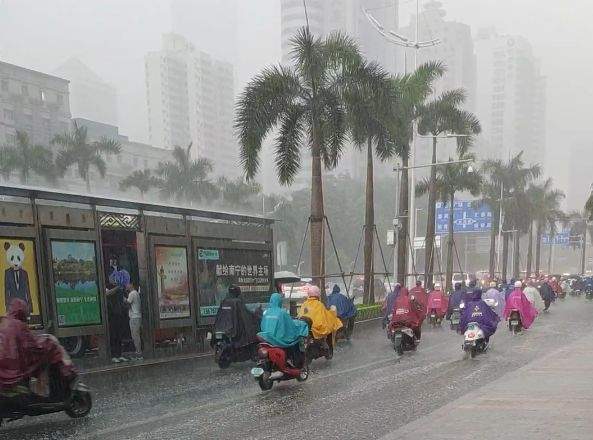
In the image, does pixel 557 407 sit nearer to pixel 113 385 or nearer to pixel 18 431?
pixel 18 431

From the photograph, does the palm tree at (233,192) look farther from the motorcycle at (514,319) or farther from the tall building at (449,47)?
the motorcycle at (514,319)

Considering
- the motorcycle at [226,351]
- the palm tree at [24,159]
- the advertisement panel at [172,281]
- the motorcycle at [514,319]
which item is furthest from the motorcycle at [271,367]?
the palm tree at [24,159]

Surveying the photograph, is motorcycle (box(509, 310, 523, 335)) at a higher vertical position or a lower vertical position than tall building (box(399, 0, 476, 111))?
lower

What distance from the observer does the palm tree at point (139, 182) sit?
160 feet

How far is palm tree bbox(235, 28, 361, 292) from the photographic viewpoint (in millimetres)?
23547

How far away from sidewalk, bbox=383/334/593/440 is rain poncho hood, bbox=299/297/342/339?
4385mm

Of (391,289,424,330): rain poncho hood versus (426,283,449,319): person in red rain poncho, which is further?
(426,283,449,319): person in red rain poncho

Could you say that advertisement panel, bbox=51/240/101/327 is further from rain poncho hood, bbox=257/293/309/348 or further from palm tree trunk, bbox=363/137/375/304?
palm tree trunk, bbox=363/137/375/304

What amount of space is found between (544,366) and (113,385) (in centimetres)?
718

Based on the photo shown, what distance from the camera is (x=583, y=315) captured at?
96.2ft

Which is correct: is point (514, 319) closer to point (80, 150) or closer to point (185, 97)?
point (80, 150)

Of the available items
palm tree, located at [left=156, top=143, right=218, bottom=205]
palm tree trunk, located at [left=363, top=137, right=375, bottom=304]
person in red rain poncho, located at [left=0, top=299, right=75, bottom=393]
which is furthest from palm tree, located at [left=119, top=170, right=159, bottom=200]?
person in red rain poncho, located at [left=0, top=299, right=75, bottom=393]

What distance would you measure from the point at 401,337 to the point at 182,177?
38897 millimetres

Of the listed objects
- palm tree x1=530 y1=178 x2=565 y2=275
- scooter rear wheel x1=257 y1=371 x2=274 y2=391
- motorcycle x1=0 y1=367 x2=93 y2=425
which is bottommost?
palm tree x1=530 y1=178 x2=565 y2=275
